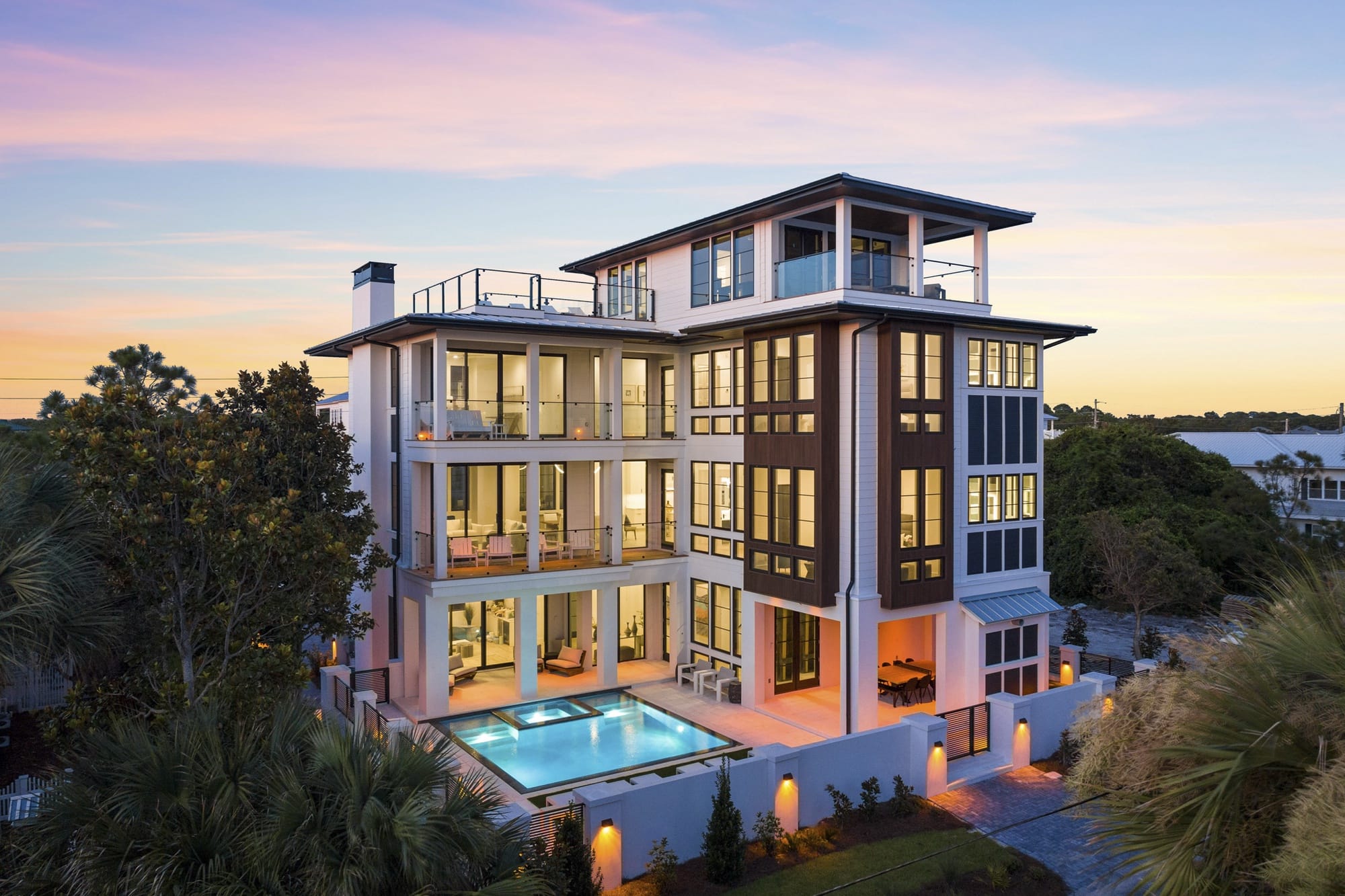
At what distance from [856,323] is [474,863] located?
1325 cm

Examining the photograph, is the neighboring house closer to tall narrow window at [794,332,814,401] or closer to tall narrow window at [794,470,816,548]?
tall narrow window at [794,470,816,548]

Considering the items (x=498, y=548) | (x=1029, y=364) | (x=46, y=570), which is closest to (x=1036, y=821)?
(x=1029, y=364)

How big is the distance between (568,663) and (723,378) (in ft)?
→ 27.8

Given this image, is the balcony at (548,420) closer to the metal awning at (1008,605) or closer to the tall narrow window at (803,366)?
the tall narrow window at (803,366)

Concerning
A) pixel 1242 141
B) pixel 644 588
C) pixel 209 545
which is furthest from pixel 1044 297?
pixel 209 545

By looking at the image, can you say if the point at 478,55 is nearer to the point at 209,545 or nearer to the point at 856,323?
the point at 856,323

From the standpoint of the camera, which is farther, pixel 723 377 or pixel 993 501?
pixel 723 377

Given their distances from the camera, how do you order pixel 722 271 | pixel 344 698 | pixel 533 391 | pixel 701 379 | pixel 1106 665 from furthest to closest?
1. pixel 701 379
2. pixel 1106 665
3. pixel 722 271
4. pixel 533 391
5. pixel 344 698

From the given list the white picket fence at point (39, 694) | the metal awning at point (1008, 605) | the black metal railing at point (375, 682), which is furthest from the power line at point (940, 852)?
the white picket fence at point (39, 694)

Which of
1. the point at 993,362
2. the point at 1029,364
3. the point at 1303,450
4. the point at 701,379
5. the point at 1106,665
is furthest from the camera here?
the point at 1303,450

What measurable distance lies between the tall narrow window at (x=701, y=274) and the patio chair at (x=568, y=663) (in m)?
9.69

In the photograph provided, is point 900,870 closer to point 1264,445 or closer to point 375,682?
point 375,682

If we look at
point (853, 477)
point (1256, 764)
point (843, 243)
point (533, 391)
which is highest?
point (843, 243)

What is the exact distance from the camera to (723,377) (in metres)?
21.8
